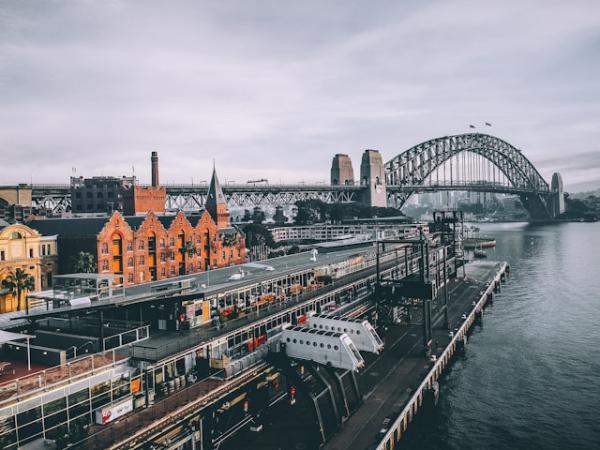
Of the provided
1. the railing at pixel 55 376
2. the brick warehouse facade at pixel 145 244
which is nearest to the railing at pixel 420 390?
the railing at pixel 55 376

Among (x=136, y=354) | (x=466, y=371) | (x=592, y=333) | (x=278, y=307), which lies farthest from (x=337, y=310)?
(x=592, y=333)

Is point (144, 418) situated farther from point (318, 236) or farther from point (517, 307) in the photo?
point (318, 236)

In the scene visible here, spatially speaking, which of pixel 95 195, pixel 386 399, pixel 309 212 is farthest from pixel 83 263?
pixel 309 212

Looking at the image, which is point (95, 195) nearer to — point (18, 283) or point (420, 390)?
point (18, 283)

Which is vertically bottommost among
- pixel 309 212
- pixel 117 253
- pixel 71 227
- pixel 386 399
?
pixel 386 399

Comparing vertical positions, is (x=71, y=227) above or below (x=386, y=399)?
above
